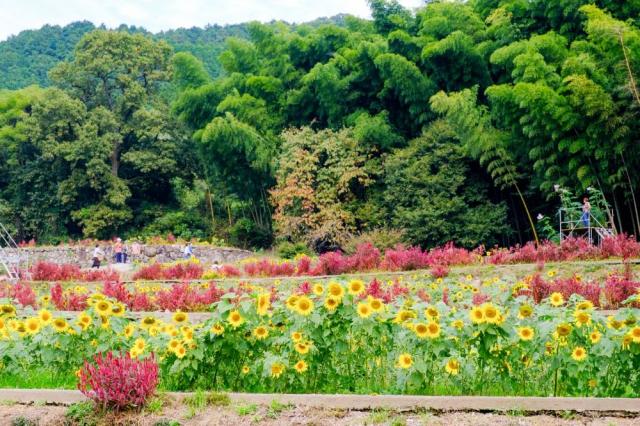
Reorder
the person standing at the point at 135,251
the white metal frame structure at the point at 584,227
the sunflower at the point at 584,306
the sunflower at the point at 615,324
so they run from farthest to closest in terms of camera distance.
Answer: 1. the person standing at the point at 135,251
2. the white metal frame structure at the point at 584,227
3. the sunflower at the point at 584,306
4. the sunflower at the point at 615,324

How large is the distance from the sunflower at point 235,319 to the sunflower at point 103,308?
88 centimetres

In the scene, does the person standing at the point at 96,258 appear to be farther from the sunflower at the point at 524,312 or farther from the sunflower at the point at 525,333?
the sunflower at the point at 525,333

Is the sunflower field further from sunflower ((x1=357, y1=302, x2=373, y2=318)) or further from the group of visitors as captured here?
the group of visitors

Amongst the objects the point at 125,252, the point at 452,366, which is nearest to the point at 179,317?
the point at 452,366

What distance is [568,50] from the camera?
52.4ft

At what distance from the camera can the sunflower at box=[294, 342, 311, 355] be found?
363 centimetres

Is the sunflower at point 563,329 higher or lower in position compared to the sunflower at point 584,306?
lower

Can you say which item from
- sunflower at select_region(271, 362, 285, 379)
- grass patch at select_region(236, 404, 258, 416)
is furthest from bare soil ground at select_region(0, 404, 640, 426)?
sunflower at select_region(271, 362, 285, 379)

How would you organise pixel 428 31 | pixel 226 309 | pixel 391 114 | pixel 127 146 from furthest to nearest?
pixel 127 146 < pixel 391 114 < pixel 428 31 < pixel 226 309

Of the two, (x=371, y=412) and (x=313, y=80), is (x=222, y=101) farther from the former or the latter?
(x=371, y=412)

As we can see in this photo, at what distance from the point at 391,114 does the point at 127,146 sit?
13395 millimetres

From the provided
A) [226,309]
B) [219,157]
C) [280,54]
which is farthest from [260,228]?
[226,309]

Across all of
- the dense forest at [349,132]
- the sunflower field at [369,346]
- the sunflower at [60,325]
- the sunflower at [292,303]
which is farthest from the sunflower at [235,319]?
the dense forest at [349,132]

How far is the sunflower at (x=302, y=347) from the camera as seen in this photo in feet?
11.9
